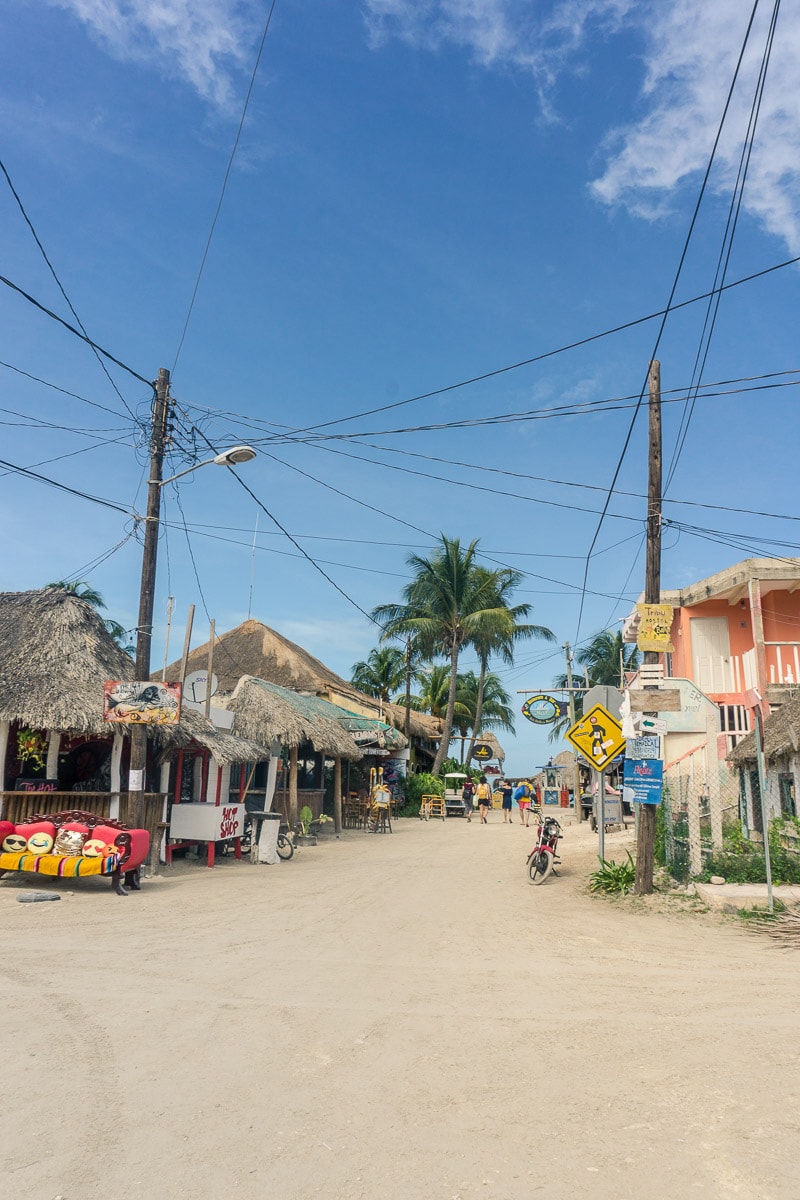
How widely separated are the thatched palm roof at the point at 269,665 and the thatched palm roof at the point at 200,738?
1343 centimetres

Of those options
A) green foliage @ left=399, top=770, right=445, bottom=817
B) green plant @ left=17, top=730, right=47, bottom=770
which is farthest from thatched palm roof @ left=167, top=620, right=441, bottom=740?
green plant @ left=17, top=730, right=47, bottom=770

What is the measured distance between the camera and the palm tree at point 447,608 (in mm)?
41250

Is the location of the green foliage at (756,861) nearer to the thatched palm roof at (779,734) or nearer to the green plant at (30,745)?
the thatched palm roof at (779,734)

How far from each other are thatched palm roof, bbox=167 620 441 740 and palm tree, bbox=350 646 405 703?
15344 millimetres

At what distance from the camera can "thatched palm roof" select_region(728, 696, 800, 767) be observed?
14422 millimetres

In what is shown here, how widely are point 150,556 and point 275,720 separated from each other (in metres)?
7.87

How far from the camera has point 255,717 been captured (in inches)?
836

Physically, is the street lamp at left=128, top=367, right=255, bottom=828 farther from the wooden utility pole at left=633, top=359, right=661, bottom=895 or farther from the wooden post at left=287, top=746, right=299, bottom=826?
the wooden post at left=287, top=746, right=299, bottom=826

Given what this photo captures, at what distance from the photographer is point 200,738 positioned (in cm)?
1583

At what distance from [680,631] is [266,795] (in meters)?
12.1

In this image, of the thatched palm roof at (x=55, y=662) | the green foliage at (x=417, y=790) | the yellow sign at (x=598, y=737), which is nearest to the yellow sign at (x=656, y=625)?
the yellow sign at (x=598, y=737)

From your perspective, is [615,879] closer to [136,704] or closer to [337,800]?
[136,704]

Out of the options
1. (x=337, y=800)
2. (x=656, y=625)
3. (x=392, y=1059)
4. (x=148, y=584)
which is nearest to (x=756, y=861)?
(x=656, y=625)

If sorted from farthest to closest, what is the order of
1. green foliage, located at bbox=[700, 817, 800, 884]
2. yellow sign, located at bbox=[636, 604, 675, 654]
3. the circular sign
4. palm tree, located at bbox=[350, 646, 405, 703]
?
palm tree, located at bbox=[350, 646, 405, 703]
the circular sign
yellow sign, located at bbox=[636, 604, 675, 654]
green foliage, located at bbox=[700, 817, 800, 884]
